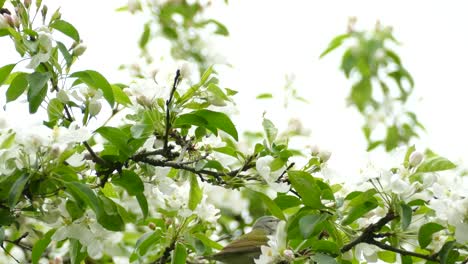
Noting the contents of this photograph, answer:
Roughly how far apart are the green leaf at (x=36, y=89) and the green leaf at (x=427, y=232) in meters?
1.16

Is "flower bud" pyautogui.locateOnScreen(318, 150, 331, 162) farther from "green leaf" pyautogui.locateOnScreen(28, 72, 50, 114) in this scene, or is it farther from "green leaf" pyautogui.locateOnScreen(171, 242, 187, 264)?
"green leaf" pyautogui.locateOnScreen(28, 72, 50, 114)

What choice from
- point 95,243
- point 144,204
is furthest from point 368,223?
point 95,243

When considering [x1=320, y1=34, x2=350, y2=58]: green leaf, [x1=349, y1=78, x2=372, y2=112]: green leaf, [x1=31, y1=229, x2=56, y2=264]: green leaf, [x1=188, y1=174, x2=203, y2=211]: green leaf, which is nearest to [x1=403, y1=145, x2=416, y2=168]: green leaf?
[x1=188, y1=174, x2=203, y2=211]: green leaf

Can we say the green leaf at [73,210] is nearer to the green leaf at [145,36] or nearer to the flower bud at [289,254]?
the flower bud at [289,254]

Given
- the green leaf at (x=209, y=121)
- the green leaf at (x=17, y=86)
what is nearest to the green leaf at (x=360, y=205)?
the green leaf at (x=209, y=121)

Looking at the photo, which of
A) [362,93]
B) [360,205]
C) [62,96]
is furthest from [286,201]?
[362,93]

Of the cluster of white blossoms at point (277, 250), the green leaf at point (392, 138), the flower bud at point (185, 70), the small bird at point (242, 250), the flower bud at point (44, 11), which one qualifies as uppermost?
the flower bud at point (44, 11)

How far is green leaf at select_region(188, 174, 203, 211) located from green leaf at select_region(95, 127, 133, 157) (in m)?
0.31

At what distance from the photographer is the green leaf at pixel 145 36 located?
16.4ft

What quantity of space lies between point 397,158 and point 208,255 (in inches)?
36.3

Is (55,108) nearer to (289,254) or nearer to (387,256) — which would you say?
(289,254)

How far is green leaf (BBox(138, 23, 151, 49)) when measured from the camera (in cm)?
499

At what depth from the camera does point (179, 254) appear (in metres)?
2.64

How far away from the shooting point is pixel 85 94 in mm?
2357
